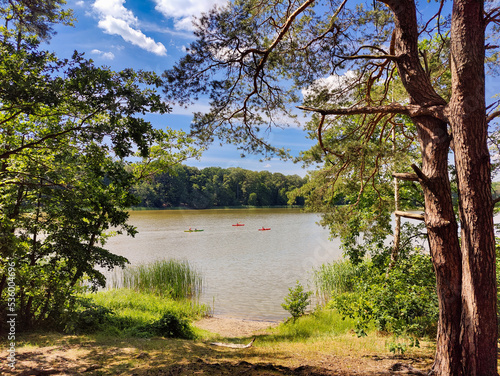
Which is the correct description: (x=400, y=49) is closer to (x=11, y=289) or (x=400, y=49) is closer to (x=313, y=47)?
(x=313, y=47)

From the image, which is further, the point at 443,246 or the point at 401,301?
the point at 401,301

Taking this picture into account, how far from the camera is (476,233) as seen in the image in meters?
3.18

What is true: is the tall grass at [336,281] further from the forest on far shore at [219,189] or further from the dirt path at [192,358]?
the forest on far shore at [219,189]

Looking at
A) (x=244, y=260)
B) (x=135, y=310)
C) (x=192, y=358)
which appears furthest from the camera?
(x=244, y=260)

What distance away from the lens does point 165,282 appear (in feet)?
32.4

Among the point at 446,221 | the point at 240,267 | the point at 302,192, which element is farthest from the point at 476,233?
the point at 240,267

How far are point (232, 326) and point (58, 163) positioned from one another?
5514mm

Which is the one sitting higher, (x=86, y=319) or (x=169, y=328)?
(x=86, y=319)

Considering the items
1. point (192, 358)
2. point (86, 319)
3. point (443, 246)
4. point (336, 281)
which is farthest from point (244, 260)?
point (443, 246)

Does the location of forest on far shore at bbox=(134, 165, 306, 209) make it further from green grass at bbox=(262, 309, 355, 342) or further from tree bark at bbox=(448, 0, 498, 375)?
tree bark at bbox=(448, 0, 498, 375)

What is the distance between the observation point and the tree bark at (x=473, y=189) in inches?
122

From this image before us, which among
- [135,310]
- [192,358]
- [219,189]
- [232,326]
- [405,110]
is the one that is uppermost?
[219,189]

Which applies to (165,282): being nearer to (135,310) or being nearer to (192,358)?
(135,310)

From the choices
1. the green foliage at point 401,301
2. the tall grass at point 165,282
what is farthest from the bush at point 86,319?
the green foliage at point 401,301
